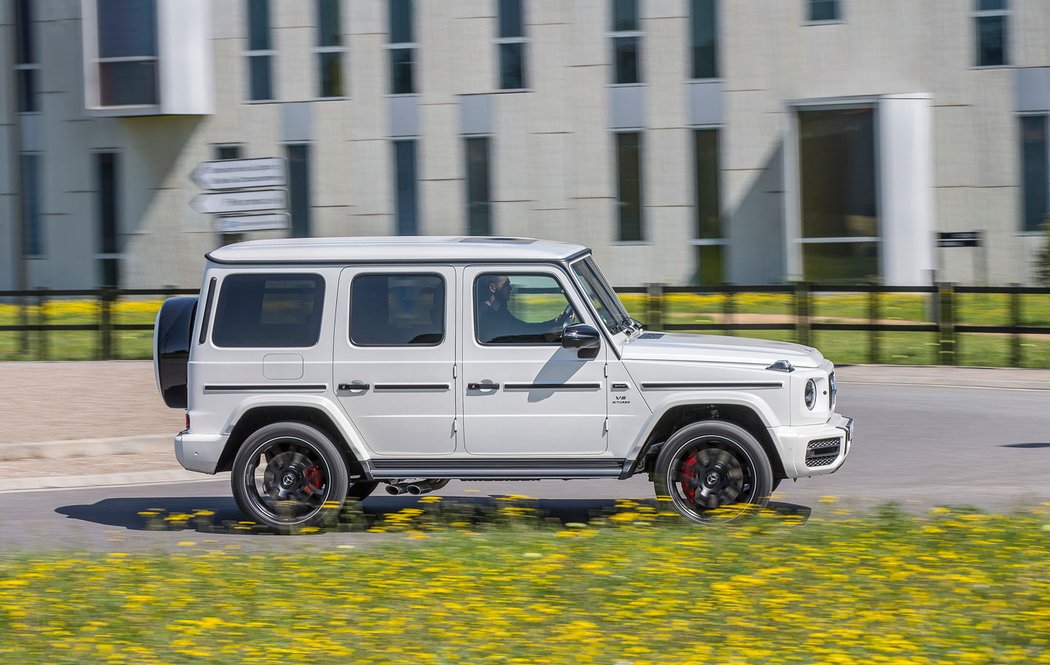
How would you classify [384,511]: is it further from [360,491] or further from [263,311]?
[263,311]

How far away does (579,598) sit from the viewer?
6598 millimetres

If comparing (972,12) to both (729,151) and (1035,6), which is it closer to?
(1035,6)

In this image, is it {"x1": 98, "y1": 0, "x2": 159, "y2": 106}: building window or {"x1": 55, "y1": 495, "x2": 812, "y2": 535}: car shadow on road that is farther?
{"x1": 98, "y1": 0, "x2": 159, "y2": 106}: building window

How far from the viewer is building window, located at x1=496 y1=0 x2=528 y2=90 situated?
31047 mm

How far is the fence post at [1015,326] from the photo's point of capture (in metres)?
18.6

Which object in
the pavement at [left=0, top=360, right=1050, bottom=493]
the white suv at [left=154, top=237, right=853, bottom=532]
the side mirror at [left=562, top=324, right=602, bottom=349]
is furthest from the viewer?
the pavement at [left=0, top=360, right=1050, bottom=493]

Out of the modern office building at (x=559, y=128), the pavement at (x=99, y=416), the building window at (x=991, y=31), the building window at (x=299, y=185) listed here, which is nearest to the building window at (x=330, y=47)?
the modern office building at (x=559, y=128)

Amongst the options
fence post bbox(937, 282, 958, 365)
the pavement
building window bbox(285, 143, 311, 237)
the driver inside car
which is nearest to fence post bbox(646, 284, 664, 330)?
the pavement

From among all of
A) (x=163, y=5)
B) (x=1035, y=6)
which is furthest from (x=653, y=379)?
(x=163, y=5)

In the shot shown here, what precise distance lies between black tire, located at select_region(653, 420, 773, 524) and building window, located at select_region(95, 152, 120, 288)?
2660cm

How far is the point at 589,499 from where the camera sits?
10.4 m

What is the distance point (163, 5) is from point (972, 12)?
16.9 meters

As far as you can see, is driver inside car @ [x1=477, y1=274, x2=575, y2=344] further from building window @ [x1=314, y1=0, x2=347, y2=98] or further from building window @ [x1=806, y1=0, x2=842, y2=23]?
building window @ [x1=314, y1=0, x2=347, y2=98]

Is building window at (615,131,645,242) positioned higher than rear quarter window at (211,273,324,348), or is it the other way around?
building window at (615,131,645,242)
